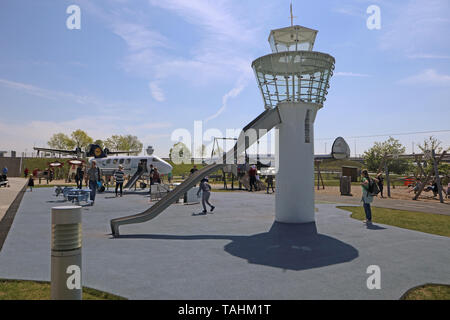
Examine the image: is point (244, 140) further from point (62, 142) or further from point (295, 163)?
point (62, 142)

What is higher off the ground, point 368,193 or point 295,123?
point 295,123

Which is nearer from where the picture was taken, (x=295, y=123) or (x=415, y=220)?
(x=295, y=123)

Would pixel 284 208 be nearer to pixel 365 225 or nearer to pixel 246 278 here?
pixel 365 225

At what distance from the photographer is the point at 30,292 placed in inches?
170

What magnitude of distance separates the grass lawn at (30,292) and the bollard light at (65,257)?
0.52 metres

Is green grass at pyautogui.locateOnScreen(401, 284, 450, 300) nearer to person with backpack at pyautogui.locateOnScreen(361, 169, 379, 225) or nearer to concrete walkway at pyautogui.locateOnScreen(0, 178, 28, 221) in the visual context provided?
person with backpack at pyautogui.locateOnScreen(361, 169, 379, 225)

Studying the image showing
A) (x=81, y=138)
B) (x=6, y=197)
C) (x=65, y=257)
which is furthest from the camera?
(x=81, y=138)

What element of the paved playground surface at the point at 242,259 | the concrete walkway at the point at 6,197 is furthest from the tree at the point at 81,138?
the paved playground surface at the point at 242,259

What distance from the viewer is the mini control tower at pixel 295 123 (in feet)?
32.9

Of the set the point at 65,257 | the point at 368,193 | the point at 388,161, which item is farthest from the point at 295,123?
the point at 388,161

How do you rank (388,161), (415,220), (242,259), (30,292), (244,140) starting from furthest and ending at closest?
1. (388,161)
2. (415,220)
3. (244,140)
4. (242,259)
5. (30,292)

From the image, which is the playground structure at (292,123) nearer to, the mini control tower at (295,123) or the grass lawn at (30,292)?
the mini control tower at (295,123)

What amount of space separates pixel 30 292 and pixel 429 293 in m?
5.88

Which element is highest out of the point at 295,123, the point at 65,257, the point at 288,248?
the point at 295,123
